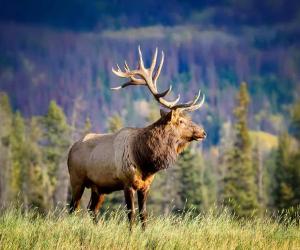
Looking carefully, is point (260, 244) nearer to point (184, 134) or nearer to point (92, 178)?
point (184, 134)

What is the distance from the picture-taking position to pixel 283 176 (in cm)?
4316

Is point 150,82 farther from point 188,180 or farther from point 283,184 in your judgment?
point 188,180

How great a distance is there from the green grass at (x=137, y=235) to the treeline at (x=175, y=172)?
2398cm

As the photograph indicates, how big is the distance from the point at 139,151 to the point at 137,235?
2746mm

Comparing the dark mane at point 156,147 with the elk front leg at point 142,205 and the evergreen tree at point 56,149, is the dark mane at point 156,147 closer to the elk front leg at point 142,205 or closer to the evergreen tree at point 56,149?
the elk front leg at point 142,205

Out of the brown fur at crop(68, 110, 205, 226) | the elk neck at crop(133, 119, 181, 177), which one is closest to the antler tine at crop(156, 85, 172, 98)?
the brown fur at crop(68, 110, 205, 226)

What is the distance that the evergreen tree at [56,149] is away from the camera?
51.0 m

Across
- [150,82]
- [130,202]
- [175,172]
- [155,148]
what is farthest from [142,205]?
[175,172]

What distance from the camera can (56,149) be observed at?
5203cm

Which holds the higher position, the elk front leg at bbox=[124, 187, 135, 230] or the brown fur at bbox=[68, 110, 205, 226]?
the brown fur at bbox=[68, 110, 205, 226]

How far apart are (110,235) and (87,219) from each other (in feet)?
4.73

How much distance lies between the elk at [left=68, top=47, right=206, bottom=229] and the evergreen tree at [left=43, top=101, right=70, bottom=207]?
121 feet

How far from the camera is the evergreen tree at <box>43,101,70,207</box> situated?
51.0 metres

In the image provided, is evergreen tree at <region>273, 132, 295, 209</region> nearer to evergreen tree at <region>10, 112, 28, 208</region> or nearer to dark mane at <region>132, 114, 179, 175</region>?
evergreen tree at <region>10, 112, 28, 208</region>
